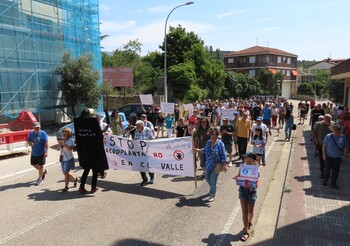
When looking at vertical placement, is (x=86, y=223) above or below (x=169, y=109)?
below

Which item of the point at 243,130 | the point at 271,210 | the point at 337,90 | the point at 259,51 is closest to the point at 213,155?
the point at 271,210

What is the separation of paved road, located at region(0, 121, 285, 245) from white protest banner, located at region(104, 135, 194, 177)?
1.61ft

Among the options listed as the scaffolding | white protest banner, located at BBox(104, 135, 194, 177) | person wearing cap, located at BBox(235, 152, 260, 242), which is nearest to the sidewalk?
person wearing cap, located at BBox(235, 152, 260, 242)

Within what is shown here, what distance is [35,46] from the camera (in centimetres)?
2062

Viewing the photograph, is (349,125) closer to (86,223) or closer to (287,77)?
(86,223)

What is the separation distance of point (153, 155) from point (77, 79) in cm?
1358

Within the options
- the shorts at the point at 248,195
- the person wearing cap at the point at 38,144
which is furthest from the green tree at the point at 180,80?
the shorts at the point at 248,195

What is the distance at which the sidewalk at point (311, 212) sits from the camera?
571 centimetres

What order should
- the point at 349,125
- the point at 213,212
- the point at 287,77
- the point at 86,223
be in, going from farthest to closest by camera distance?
the point at 287,77, the point at 349,125, the point at 213,212, the point at 86,223

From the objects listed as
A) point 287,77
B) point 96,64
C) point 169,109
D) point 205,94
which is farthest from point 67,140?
point 287,77

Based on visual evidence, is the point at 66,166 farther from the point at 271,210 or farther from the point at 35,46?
the point at 35,46

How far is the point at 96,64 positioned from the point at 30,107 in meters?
7.65

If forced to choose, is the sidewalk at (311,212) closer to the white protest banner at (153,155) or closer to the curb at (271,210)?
the curb at (271,210)

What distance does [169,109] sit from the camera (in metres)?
17.3
